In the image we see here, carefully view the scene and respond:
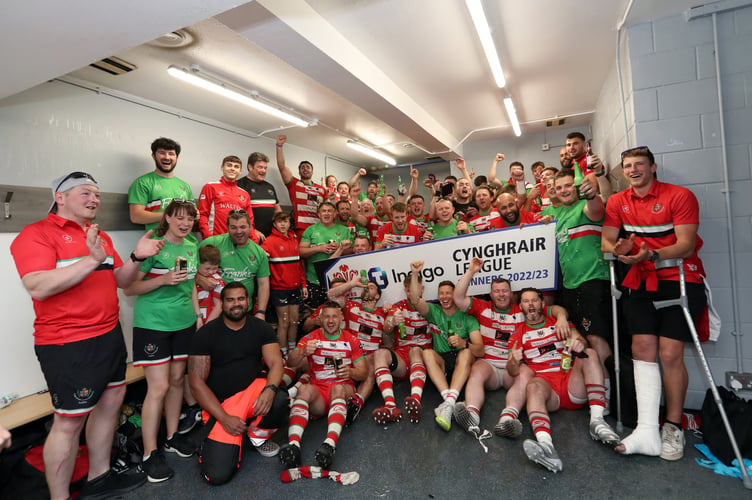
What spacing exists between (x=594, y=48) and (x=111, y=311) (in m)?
4.55

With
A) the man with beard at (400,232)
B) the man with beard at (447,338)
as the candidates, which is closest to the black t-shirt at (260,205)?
the man with beard at (400,232)

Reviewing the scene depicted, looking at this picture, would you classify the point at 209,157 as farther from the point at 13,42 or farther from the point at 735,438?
the point at 735,438

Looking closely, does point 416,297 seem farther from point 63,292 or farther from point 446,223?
point 63,292

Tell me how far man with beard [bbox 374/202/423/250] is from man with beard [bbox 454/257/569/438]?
1070 millimetres

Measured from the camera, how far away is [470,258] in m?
3.36

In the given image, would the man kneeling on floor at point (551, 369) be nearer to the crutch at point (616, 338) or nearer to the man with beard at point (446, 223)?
the crutch at point (616, 338)

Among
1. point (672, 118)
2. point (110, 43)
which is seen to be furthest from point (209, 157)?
point (672, 118)

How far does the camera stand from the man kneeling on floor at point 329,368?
266cm

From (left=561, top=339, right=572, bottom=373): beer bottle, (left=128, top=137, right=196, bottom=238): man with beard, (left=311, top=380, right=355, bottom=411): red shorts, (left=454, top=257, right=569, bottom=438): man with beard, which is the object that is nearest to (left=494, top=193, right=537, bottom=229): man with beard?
(left=454, top=257, right=569, bottom=438): man with beard

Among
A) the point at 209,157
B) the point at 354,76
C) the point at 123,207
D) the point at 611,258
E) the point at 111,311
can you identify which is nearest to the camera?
the point at 111,311

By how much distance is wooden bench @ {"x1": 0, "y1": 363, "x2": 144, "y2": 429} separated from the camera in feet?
8.21

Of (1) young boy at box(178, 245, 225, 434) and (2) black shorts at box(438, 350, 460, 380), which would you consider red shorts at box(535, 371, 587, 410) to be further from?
(1) young boy at box(178, 245, 225, 434)

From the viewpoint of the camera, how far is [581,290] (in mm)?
2789

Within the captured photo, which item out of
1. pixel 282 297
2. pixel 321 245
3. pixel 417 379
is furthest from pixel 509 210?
pixel 282 297
